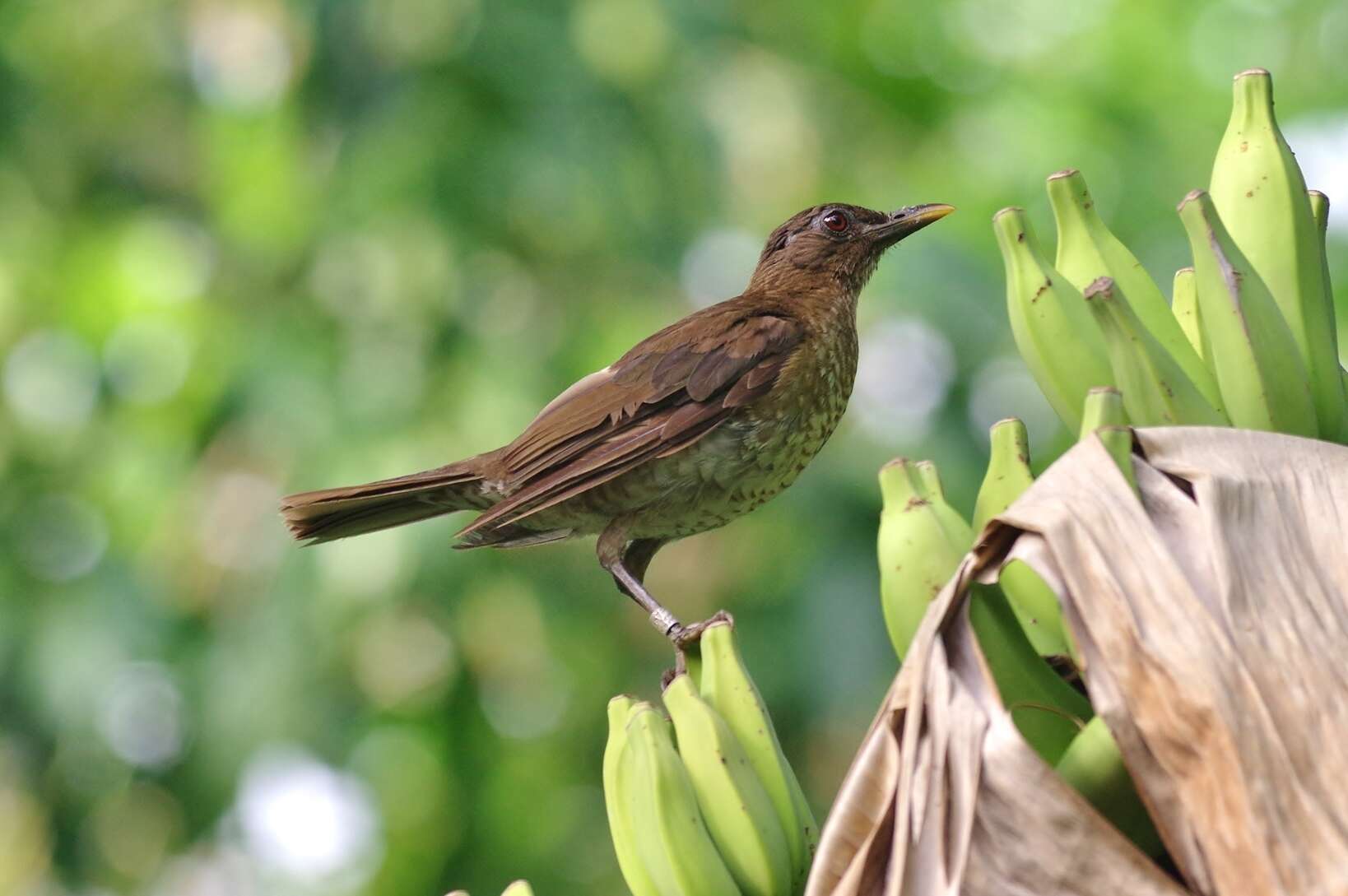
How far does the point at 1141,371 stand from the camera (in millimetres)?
2127

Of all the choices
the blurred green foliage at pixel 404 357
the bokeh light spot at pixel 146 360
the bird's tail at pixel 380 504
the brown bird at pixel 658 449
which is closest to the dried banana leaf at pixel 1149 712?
the brown bird at pixel 658 449

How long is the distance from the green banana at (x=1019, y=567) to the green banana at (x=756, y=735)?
0.39 meters

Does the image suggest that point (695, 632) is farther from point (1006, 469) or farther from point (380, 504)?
point (380, 504)

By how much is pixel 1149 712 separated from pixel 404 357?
532 cm

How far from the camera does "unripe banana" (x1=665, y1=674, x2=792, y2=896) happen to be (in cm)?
218

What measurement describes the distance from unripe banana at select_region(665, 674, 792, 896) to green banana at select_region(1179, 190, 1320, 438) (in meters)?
0.85

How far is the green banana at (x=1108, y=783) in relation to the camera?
1778 mm

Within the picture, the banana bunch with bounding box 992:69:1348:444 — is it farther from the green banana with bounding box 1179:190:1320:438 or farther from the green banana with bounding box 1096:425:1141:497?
the green banana with bounding box 1096:425:1141:497

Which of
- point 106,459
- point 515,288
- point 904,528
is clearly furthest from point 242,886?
point 904,528

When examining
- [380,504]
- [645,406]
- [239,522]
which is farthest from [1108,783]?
[239,522]

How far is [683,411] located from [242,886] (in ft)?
19.5

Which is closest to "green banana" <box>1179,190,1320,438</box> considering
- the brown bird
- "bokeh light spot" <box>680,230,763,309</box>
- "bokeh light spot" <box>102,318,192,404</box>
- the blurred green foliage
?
the brown bird

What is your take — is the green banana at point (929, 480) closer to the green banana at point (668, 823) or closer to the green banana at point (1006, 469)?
the green banana at point (1006, 469)

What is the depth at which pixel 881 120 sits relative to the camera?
31.0 ft
